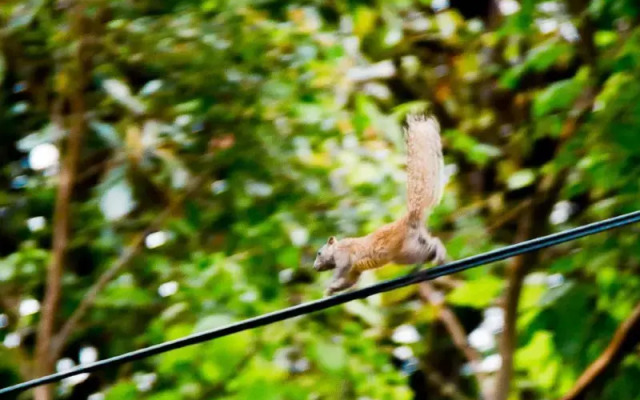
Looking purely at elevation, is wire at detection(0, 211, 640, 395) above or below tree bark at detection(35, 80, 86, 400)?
above

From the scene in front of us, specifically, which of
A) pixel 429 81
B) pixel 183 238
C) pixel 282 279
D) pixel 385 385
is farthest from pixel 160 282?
pixel 429 81

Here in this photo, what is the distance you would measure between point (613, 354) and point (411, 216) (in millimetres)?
1152

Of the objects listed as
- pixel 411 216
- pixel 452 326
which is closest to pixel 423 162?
pixel 411 216

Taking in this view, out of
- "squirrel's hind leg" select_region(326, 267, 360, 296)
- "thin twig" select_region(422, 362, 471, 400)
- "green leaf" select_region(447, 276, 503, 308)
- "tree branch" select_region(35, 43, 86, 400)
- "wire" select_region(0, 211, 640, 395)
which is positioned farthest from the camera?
"thin twig" select_region(422, 362, 471, 400)

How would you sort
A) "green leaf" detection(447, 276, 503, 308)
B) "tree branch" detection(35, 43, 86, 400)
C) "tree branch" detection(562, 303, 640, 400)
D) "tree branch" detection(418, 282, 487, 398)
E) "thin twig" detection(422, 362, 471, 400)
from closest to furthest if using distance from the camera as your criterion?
"tree branch" detection(562, 303, 640, 400)
"tree branch" detection(35, 43, 86, 400)
"green leaf" detection(447, 276, 503, 308)
"tree branch" detection(418, 282, 487, 398)
"thin twig" detection(422, 362, 471, 400)

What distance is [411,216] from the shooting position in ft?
5.71

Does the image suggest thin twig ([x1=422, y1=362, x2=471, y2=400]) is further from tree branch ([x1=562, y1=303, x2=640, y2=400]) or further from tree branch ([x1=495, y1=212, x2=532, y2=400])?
tree branch ([x1=562, y1=303, x2=640, y2=400])

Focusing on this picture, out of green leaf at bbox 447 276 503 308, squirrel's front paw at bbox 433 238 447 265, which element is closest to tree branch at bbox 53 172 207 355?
green leaf at bbox 447 276 503 308

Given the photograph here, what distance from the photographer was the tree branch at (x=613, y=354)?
254 centimetres

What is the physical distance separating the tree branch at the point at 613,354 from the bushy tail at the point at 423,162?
3.35 feet

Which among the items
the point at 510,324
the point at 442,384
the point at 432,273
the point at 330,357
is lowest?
the point at 442,384

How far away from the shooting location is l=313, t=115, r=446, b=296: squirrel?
174 centimetres

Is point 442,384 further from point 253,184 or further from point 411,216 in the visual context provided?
point 411,216

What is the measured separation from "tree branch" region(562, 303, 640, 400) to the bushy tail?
1.02m
